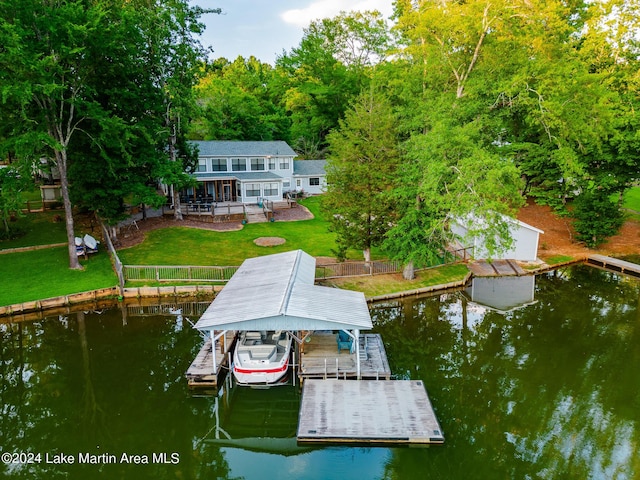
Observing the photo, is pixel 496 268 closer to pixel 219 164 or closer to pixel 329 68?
pixel 219 164

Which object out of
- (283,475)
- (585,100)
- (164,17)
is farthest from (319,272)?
(164,17)

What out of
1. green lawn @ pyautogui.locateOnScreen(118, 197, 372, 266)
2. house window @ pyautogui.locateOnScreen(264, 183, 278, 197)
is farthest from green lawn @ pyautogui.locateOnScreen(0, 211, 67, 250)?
house window @ pyautogui.locateOnScreen(264, 183, 278, 197)

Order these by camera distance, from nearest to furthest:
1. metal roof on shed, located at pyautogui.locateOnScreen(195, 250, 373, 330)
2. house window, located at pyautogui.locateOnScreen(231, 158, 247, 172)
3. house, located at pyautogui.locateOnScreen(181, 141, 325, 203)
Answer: metal roof on shed, located at pyautogui.locateOnScreen(195, 250, 373, 330) → house, located at pyautogui.locateOnScreen(181, 141, 325, 203) → house window, located at pyautogui.locateOnScreen(231, 158, 247, 172)

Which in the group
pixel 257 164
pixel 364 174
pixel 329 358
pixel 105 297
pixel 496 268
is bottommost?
pixel 105 297

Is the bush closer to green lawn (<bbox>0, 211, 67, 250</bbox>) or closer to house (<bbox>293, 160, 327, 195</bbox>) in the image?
house (<bbox>293, 160, 327, 195</bbox>)

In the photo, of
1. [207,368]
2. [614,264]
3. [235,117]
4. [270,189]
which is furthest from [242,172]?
[614,264]

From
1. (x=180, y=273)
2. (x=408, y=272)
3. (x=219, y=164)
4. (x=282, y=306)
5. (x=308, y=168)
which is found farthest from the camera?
(x=308, y=168)

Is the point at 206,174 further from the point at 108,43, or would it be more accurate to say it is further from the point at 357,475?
the point at 357,475
